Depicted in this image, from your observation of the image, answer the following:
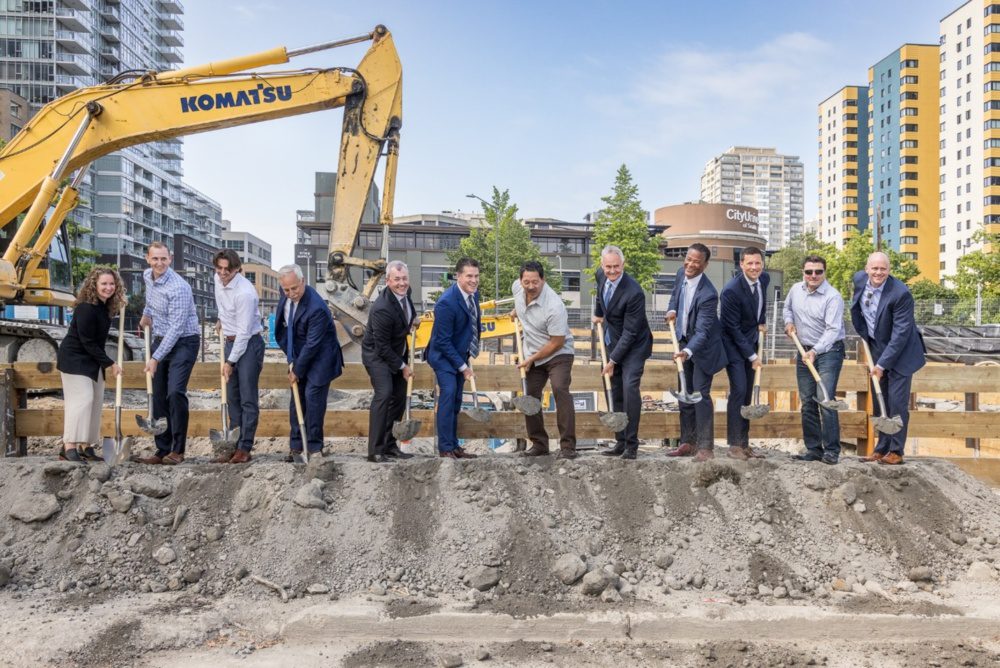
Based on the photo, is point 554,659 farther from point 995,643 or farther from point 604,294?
point 604,294

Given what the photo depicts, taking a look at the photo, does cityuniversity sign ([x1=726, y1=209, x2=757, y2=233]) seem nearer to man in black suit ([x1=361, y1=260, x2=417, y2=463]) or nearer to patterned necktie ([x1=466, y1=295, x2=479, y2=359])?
patterned necktie ([x1=466, y1=295, x2=479, y2=359])

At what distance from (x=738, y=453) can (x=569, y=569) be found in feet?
6.93

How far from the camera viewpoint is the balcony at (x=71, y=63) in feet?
212

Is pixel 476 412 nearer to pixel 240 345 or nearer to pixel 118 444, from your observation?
pixel 240 345

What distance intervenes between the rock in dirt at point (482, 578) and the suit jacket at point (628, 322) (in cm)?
212

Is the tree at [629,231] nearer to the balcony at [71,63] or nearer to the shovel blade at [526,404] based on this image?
the shovel blade at [526,404]

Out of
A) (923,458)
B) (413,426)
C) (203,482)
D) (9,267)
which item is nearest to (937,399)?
(923,458)

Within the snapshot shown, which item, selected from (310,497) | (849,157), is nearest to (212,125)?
(310,497)

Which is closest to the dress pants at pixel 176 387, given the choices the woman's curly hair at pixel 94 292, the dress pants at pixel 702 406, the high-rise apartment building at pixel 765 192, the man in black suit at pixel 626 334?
the woman's curly hair at pixel 94 292

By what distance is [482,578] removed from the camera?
443cm

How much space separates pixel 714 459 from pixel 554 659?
7.74 feet

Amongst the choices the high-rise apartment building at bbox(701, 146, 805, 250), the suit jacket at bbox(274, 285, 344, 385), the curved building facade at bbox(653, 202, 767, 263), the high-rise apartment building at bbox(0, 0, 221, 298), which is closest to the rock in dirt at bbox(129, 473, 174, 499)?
the suit jacket at bbox(274, 285, 344, 385)

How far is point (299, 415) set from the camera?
5.75m

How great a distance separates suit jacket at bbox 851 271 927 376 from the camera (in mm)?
5699
